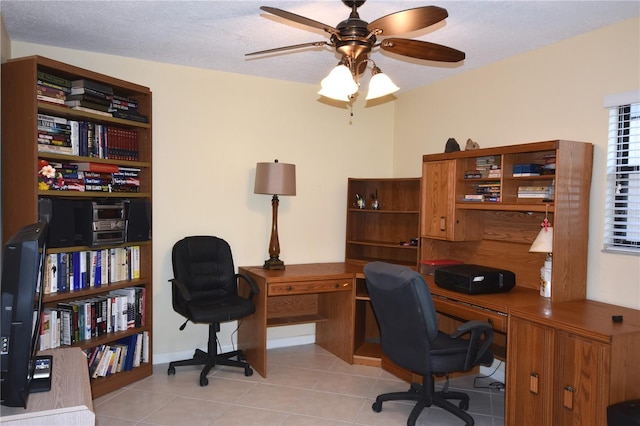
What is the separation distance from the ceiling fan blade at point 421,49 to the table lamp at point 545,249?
4.26 feet

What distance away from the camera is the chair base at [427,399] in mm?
2965

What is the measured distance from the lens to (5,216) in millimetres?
3070

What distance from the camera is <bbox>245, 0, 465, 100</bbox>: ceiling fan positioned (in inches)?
82.9

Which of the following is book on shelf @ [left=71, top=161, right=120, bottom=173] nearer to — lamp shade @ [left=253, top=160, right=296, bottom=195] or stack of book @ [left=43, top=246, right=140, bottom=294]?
stack of book @ [left=43, top=246, right=140, bottom=294]

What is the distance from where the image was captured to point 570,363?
251 cm

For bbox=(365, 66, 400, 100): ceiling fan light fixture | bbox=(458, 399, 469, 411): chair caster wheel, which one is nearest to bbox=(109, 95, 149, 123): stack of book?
bbox=(365, 66, 400, 100): ceiling fan light fixture

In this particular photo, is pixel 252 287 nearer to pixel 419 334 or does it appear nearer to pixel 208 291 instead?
pixel 208 291

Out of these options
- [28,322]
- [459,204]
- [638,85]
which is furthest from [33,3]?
[638,85]

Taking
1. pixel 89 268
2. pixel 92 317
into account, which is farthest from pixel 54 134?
pixel 92 317

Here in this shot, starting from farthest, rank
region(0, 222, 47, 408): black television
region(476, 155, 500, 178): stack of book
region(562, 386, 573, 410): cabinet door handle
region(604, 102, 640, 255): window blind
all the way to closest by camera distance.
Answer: region(476, 155, 500, 178): stack of book < region(604, 102, 640, 255): window blind < region(562, 386, 573, 410): cabinet door handle < region(0, 222, 47, 408): black television

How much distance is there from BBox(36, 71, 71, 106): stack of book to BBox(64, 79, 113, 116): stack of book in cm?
4

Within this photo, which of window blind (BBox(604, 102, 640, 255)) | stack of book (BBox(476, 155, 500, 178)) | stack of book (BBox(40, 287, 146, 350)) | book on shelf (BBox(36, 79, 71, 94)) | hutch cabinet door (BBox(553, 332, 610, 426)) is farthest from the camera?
stack of book (BBox(476, 155, 500, 178))

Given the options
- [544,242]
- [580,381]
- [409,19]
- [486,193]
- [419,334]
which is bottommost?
[580,381]

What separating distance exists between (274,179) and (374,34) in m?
1.93
